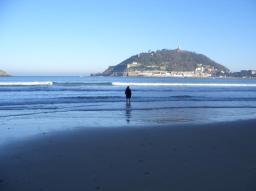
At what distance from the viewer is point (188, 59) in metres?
196

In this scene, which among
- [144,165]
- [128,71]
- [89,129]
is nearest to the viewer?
[144,165]

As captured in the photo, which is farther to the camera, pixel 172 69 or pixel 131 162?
pixel 172 69

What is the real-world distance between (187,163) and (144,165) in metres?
0.92

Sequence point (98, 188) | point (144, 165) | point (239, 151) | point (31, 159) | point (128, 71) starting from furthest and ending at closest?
point (128, 71) → point (239, 151) → point (31, 159) → point (144, 165) → point (98, 188)

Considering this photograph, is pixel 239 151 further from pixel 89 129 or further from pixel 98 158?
pixel 89 129

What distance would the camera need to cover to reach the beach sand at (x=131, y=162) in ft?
21.6

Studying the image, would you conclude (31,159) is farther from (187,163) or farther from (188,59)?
(188,59)

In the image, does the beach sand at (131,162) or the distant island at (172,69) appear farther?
the distant island at (172,69)

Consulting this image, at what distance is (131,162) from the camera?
8102mm

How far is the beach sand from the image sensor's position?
6590 millimetres

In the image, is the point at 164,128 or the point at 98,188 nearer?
the point at 98,188

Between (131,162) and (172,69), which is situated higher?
(131,162)

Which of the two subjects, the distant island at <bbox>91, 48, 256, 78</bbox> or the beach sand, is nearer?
the beach sand

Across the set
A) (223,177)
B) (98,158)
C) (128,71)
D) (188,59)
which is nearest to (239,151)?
(223,177)
